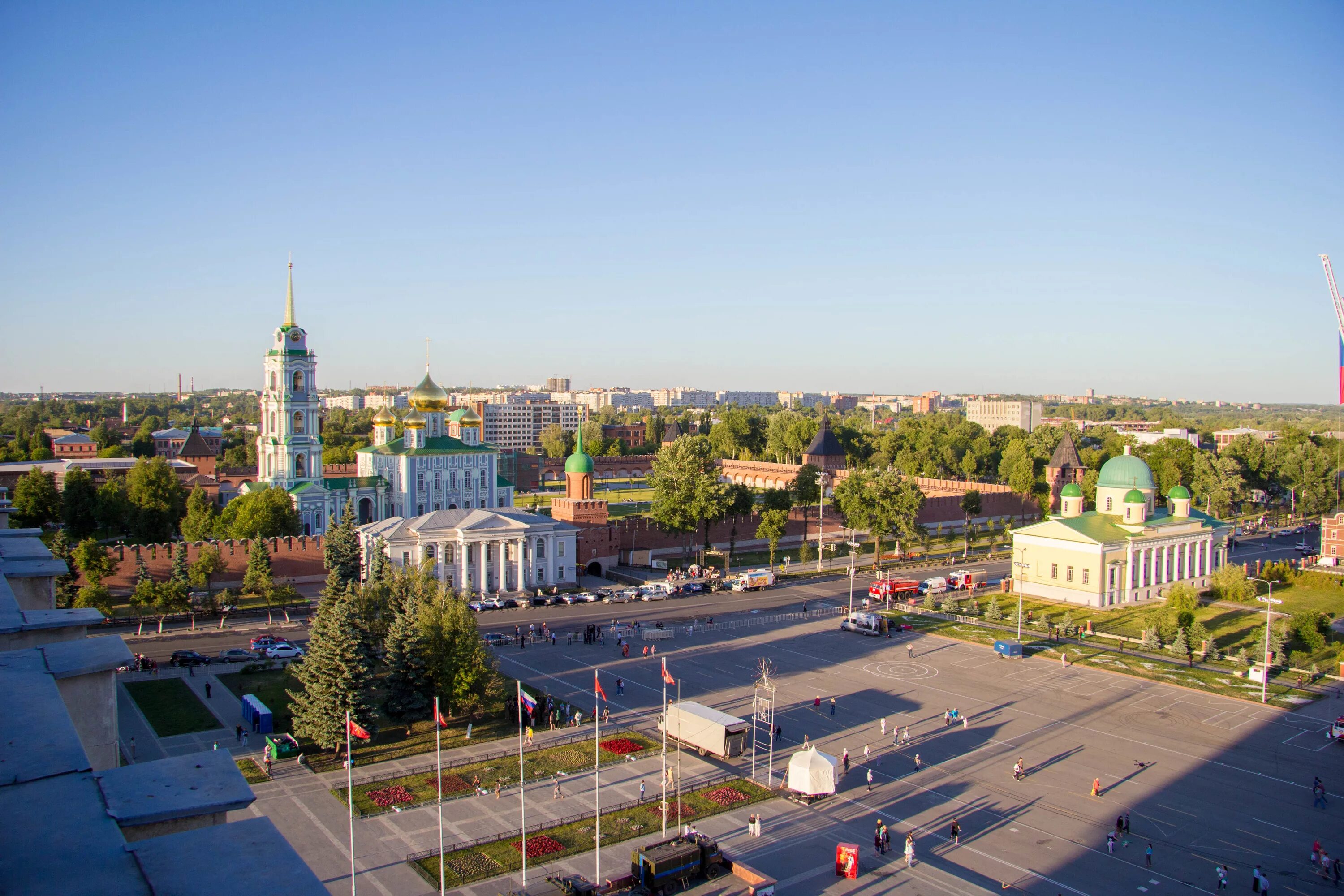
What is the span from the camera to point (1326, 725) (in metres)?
32.0

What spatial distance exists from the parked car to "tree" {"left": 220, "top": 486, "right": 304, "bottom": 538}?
47.9ft

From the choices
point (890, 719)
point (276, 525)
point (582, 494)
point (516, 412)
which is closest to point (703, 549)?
point (582, 494)

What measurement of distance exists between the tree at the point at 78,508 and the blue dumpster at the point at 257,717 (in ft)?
125

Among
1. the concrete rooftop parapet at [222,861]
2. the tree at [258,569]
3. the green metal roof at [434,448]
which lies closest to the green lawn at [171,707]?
the tree at [258,569]

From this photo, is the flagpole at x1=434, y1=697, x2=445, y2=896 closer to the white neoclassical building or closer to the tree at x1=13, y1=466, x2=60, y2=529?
the white neoclassical building

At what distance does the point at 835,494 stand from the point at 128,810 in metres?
61.9

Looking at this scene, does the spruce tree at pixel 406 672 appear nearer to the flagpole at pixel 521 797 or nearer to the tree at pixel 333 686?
the tree at pixel 333 686

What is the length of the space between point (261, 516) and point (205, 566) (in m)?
7.55

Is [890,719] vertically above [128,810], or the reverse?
[128,810]

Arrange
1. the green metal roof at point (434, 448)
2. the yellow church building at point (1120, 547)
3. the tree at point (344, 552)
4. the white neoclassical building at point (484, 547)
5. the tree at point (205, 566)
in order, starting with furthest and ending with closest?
the green metal roof at point (434, 448), the yellow church building at point (1120, 547), the white neoclassical building at point (484, 547), the tree at point (344, 552), the tree at point (205, 566)

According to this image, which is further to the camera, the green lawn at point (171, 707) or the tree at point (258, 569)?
the tree at point (258, 569)

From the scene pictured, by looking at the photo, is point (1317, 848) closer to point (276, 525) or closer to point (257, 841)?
point (257, 841)

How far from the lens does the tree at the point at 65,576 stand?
41281mm

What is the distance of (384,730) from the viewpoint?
29594 mm
